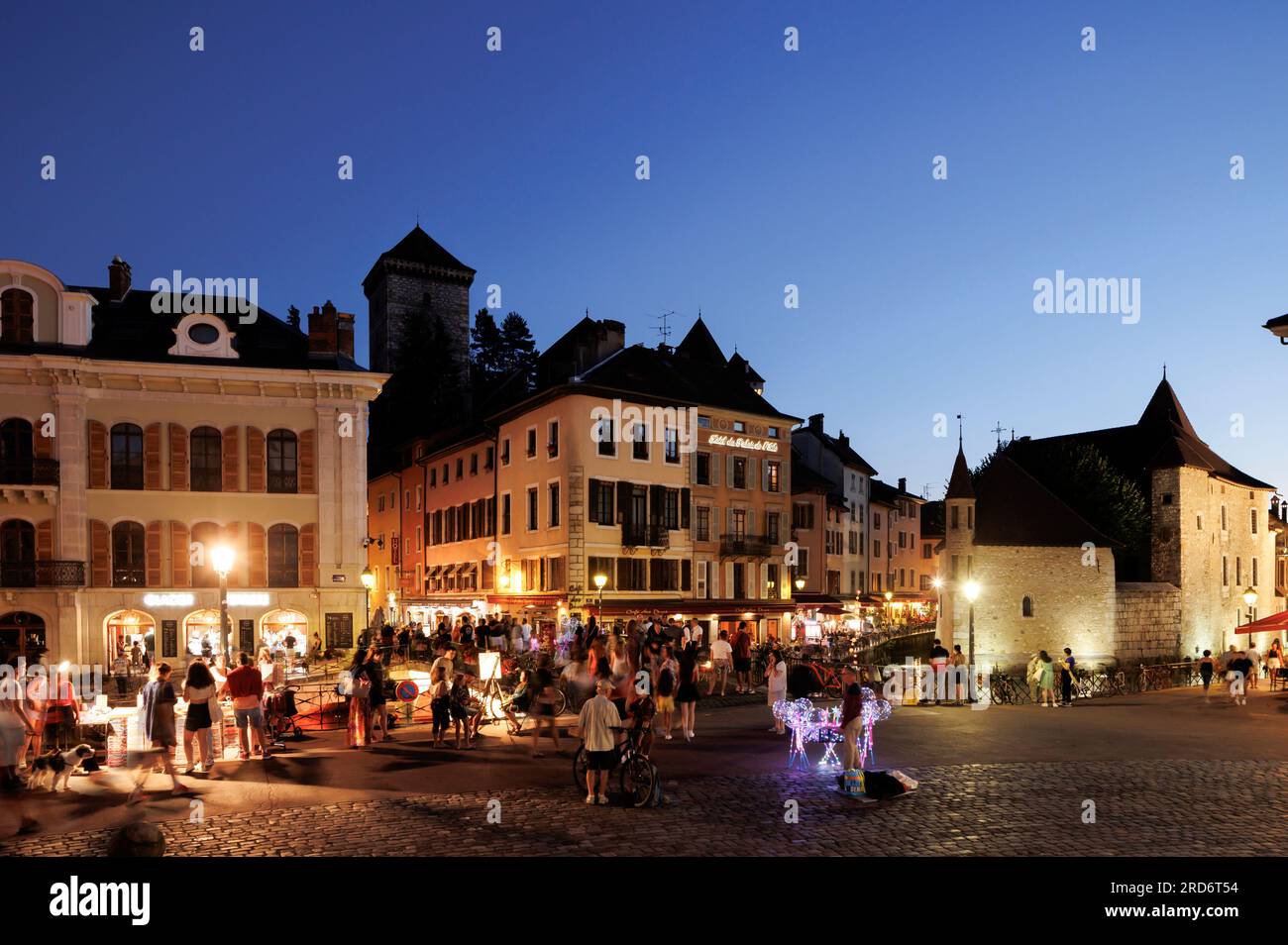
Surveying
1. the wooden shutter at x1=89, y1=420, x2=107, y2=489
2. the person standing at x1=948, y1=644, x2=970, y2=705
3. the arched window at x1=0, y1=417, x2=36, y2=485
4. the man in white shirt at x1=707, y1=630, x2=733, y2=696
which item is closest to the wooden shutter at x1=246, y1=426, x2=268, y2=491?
the wooden shutter at x1=89, y1=420, x2=107, y2=489

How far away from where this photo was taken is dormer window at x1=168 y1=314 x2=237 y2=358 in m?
33.6

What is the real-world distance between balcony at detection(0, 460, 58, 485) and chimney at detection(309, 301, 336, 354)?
9.24 m

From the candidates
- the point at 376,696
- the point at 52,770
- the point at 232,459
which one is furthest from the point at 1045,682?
the point at 232,459

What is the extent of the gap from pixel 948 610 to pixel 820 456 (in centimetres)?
2118

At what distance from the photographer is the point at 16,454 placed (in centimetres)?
3150

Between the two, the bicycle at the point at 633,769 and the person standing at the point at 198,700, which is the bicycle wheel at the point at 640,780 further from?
the person standing at the point at 198,700

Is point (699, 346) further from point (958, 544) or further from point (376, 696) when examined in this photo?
point (376, 696)

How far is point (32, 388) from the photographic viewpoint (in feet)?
104

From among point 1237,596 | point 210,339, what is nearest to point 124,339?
point 210,339

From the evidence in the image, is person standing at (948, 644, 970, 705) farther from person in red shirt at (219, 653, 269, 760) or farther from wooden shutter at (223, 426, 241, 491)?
wooden shutter at (223, 426, 241, 491)

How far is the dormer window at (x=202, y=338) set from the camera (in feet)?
110

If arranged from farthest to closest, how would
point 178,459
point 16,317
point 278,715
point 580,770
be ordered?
1. point 178,459
2. point 16,317
3. point 278,715
4. point 580,770

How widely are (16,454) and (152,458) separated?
158 inches

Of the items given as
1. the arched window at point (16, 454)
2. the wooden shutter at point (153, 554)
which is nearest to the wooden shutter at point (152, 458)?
the wooden shutter at point (153, 554)
